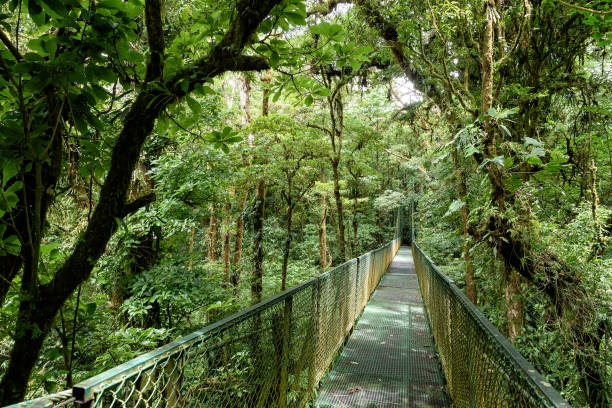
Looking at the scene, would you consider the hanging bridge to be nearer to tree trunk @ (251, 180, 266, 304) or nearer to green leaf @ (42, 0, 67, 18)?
green leaf @ (42, 0, 67, 18)

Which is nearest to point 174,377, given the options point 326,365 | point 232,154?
point 326,365

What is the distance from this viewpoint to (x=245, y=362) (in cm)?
192

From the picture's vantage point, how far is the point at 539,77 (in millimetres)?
3414

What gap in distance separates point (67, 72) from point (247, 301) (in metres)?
6.02

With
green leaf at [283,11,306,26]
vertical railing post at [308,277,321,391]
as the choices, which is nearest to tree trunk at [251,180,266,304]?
vertical railing post at [308,277,321,391]

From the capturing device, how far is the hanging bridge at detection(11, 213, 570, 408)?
103 cm

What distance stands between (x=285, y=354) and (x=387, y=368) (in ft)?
6.26

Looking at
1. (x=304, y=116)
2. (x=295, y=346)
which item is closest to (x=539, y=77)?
(x=295, y=346)

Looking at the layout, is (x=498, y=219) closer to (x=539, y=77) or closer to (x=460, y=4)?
(x=539, y=77)

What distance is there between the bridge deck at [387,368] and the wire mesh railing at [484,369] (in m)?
0.42

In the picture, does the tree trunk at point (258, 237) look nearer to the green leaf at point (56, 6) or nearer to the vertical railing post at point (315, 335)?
the vertical railing post at point (315, 335)

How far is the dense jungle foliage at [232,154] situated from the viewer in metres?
0.99

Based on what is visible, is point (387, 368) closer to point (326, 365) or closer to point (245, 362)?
point (326, 365)

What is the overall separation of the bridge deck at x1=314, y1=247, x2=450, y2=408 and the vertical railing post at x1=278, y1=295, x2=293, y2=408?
86 centimetres
